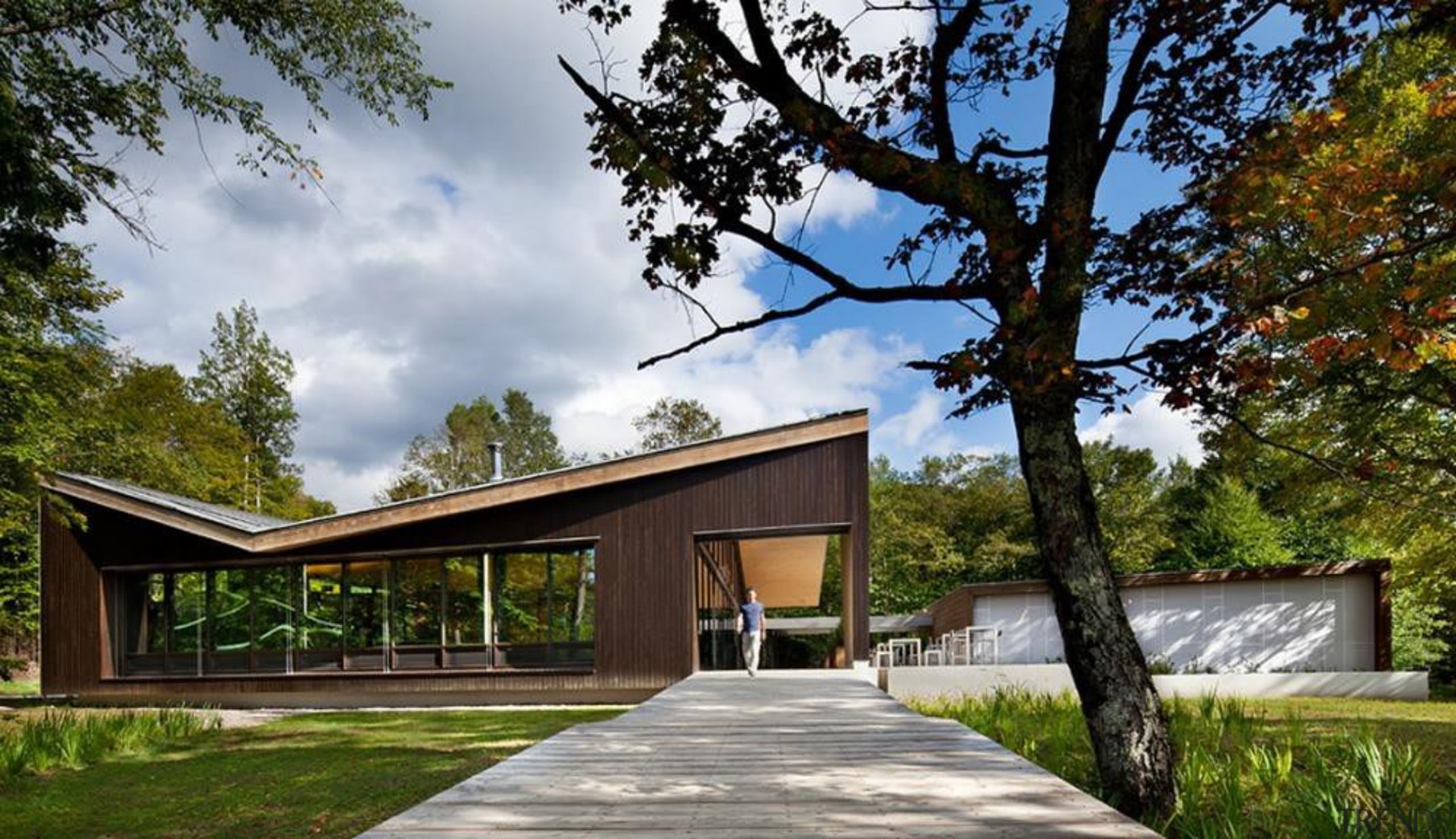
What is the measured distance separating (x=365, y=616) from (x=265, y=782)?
863 cm

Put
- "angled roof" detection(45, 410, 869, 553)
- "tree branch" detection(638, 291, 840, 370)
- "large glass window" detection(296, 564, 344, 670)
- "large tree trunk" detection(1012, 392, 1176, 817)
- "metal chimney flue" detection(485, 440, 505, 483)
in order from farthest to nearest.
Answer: "metal chimney flue" detection(485, 440, 505, 483)
"large glass window" detection(296, 564, 344, 670)
"angled roof" detection(45, 410, 869, 553)
"tree branch" detection(638, 291, 840, 370)
"large tree trunk" detection(1012, 392, 1176, 817)

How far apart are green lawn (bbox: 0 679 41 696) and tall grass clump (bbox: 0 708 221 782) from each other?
10727mm

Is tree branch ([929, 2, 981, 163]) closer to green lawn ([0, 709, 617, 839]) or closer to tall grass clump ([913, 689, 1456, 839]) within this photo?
tall grass clump ([913, 689, 1456, 839])

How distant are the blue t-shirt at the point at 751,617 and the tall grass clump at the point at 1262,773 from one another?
4612 millimetres

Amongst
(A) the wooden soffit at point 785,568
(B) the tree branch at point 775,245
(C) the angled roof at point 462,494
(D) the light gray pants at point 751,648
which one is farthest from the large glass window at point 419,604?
(B) the tree branch at point 775,245

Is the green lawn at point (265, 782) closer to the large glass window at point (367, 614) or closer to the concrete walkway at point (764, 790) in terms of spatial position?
the concrete walkway at point (764, 790)

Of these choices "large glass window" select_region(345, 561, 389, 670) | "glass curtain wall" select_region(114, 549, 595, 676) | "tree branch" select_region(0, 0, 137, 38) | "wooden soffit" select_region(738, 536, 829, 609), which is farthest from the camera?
"wooden soffit" select_region(738, 536, 829, 609)

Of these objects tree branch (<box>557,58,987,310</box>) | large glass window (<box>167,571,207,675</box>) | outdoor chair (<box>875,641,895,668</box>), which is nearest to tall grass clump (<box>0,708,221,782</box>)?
large glass window (<box>167,571,207,675</box>)

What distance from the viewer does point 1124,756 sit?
5.25m

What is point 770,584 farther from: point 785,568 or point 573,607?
point 573,607

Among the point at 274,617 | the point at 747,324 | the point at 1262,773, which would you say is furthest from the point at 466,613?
the point at 1262,773

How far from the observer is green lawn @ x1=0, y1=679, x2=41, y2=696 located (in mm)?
19844

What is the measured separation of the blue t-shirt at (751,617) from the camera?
517 inches

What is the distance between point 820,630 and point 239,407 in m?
27.4
